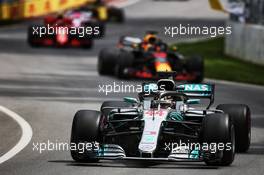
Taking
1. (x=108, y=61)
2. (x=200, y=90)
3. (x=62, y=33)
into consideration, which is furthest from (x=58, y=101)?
(x=62, y=33)

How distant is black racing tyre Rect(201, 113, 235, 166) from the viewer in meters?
13.7

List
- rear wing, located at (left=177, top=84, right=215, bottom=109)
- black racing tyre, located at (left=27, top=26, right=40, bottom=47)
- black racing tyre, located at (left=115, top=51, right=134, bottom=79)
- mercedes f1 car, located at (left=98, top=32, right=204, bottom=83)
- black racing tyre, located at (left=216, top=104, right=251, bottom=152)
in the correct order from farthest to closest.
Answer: black racing tyre, located at (left=27, top=26, right=40, bottom=47)
black racing tyre, located at (left=115, top=51, right=134, bottom=79)
mercedes f1 car, located at (left=98, top=32, right=204, bottom=83)
rear wing, located at (left=177, top=84, right=215, bottom=109)
black racing tyre, located at (left=216, top=104, right=251, bottom=152)

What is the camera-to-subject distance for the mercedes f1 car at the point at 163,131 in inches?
541

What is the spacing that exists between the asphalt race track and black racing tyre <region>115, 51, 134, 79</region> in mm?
448

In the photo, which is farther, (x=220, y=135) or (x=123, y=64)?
(x=123, y=64)

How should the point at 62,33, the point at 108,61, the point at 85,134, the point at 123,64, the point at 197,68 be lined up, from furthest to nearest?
1. the point at 62,33
2. the point at 108,61
3. the point at 123,64
4. the point at 197,68
5. the point at 85,134

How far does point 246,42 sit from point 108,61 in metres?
6.49

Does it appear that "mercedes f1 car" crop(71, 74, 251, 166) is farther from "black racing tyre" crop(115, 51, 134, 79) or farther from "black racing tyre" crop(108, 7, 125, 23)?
"black racing tyre" crop(108, 7, 125, 23)

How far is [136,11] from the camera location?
6956cm

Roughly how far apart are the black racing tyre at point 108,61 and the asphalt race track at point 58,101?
1.14 feet

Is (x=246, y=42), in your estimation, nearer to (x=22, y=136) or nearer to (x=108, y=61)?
(x=108, y=61)

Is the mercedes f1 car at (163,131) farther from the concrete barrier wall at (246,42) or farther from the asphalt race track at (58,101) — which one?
the concrete barrier wall at (246,42)

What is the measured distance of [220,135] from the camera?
13711mm

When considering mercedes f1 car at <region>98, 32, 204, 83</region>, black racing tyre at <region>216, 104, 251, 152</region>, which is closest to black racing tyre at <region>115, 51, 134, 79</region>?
mercedes f1 car at <region>98, 32, 204, 83</region>
